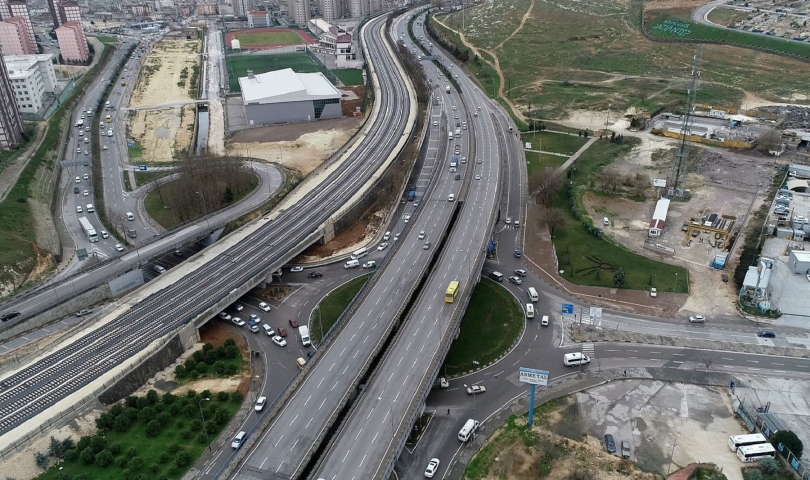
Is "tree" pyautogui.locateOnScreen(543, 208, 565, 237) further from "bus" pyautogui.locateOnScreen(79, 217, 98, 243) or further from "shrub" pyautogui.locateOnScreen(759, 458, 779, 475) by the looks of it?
"bus" pyautogui.locateOnScreen(79, 217, 98, 243)

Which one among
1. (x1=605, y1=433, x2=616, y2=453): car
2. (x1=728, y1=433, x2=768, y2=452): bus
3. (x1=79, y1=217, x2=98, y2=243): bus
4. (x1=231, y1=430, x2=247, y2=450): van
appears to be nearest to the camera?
(x1=728, y1=433, x2=768, y2=452): bus

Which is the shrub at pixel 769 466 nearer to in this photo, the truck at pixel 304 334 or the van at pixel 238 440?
the van at pixel 238 440

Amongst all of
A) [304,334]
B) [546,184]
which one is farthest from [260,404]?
[546,184]

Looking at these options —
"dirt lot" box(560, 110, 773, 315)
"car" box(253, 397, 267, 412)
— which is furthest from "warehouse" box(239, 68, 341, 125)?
"car" box(253, 397, 267, 412)

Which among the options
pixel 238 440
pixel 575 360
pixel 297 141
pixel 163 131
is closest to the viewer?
pixel 238 440

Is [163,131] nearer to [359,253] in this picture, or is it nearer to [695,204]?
[359,253]

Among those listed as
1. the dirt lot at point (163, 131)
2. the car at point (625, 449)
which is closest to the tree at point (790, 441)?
the car at point (625, 449)

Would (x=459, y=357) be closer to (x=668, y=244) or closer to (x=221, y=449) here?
(x=221, y=449)
